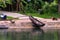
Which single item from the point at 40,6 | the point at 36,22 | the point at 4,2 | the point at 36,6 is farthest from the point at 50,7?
the point at 36,22

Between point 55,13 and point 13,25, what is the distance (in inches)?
259

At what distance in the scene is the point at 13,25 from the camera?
3697 centimetres

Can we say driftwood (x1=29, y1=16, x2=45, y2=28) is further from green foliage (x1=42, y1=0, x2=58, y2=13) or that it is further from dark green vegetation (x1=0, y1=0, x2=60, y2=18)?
green foliage (x1=42, y1=0, x2=58, y2=13)

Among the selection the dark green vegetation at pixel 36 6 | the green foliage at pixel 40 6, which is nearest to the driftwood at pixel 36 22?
the dark green vegetation at pixel 36 6

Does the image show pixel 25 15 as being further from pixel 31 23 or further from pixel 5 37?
pixel 5 37

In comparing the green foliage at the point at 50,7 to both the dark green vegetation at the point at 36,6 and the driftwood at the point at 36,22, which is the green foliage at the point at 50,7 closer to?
the dark green vegetation at the point at 36,6

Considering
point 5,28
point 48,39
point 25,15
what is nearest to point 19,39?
point 48,39

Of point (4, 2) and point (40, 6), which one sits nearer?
point (4, 2)

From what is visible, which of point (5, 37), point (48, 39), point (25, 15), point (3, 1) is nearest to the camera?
point (48, 39)

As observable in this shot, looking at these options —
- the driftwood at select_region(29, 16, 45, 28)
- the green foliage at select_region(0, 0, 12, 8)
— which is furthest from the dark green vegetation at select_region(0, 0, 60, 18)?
the driftwood at select_region(29, 16, 45, 28)

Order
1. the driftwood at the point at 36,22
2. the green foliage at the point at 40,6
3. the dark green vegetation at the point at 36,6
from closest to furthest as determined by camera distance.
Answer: the driftwood at the point at 36,22
the dark green vegetation at the point at 36,6
the green foliage at the point at 40,6

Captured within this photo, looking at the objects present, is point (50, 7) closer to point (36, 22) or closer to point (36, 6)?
point (36, 6)

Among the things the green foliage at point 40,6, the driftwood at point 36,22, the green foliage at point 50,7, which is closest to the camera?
the driftwood at point 36,22

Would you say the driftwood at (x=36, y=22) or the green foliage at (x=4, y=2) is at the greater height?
the green foliage at (x=4, y=2)
